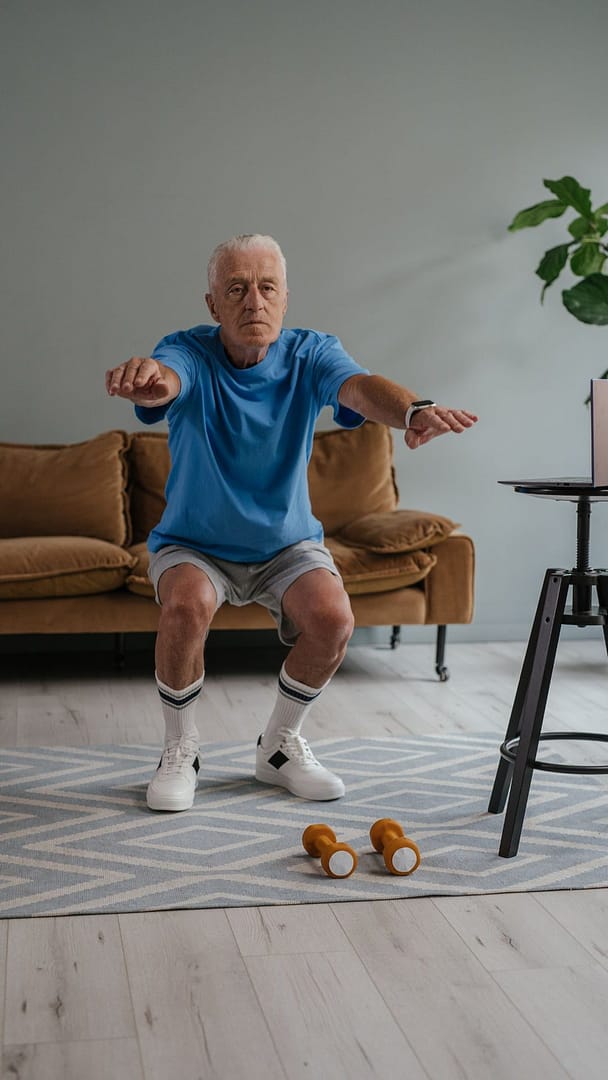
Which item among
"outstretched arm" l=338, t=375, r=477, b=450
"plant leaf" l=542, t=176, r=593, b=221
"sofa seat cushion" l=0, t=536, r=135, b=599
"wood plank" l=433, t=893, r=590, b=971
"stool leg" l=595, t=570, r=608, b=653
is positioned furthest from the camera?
"plant leaf" l=542, t=176, r=593, b=221

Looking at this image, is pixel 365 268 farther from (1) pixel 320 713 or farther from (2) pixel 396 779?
(2) pixel 396 779

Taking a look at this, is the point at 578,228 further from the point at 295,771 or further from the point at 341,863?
the point at 341,863

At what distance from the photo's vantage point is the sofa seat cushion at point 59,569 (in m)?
3.65

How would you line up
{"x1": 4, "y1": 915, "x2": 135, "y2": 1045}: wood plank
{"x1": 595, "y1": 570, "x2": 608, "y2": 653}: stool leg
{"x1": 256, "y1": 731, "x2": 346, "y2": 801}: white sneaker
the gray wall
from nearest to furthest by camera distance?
1. {"x1": 4, "y1": 915, "x2": 135, "y2": 1045}: wood plank
2. {"x1": 595, "y1": 570, "x2": 608, "y2": 653}: stool leg
3. {"x1": 256, "y1": 731, "x2": 346, "y2": 801}: white sneaker
4. the gray wall

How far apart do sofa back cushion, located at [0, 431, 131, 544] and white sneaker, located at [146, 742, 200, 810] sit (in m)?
1.60

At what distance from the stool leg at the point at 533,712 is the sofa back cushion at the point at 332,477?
6.45 ft

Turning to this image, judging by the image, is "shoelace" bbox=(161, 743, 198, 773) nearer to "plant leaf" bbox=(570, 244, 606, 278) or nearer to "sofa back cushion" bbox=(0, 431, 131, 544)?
"sofa back cushion" bbox=(0, 431, 131, 544)

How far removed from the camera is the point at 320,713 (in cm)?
343

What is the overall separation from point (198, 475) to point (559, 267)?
2144 millimetres

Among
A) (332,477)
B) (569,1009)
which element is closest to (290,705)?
(569,1009)

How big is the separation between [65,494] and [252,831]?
2.00m

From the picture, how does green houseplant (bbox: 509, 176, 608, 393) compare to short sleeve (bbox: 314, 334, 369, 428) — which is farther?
green houseplant (bbox: 509, 176, 608, 393)

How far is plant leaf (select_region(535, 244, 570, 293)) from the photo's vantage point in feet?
13.8

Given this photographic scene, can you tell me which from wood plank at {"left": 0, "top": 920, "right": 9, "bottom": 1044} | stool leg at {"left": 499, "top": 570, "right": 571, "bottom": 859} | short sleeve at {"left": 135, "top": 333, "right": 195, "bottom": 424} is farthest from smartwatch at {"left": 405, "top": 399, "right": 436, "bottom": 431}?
wood plank at {"left": 0, "top": 920, "right": 9, "bottom": 1044}
